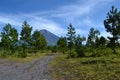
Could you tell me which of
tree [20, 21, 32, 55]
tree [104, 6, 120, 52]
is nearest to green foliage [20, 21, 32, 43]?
tree [20, 21, 32, 55]

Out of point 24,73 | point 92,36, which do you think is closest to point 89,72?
point 24,73

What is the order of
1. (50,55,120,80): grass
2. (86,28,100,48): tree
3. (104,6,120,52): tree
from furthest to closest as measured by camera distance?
(86,28,100,48): tree
(104,6,120,52): tree
(50,55,120,80): grass

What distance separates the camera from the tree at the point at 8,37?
73.1 meters

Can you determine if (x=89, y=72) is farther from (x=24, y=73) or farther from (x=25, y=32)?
(x=25, y=32)

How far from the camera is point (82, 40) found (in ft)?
406

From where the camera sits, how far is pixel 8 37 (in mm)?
73750

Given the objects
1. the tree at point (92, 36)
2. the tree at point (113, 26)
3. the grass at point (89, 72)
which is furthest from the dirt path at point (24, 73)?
the tree at point (92, 36)

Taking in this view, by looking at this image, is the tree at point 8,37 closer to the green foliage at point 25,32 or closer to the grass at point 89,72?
the green foliage at point 25,32

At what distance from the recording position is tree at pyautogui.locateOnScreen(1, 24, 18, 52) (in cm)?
7306

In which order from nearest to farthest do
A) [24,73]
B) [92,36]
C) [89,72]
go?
[89,72] → [24,73] → [92,36]

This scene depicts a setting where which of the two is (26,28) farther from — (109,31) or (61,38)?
(61,38)

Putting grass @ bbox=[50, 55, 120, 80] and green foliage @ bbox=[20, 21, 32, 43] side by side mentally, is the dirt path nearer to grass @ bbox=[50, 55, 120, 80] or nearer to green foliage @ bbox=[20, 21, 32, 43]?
grass @ bbox=[50, 55, 120, 80]

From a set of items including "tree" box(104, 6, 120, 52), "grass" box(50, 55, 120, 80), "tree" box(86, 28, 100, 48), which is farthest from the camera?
"tree" box(86, 28, 100, 48)

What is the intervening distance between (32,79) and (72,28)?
2864 inches
